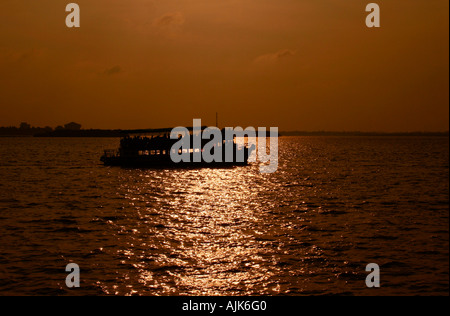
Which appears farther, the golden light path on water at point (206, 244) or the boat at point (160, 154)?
the boat at point (160, 154)

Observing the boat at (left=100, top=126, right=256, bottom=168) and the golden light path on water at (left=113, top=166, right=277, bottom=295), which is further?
the boat at (left=100, top=126, right=256, bottom=168)

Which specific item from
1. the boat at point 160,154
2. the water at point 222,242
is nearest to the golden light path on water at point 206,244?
the water at point 222,242

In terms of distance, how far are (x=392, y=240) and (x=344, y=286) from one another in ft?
29.6

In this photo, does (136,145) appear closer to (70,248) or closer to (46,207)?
(46,207)

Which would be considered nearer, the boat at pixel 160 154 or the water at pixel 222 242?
the water at pixel 222 242

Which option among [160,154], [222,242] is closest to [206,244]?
[222,242]

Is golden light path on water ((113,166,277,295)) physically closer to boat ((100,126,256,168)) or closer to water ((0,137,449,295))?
water ((0,137,449,295))

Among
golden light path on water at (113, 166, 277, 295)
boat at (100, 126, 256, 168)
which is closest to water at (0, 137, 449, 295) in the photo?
golden light path on water at (113, 166, 277, 295)

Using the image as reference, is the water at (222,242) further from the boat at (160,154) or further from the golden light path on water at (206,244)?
the boat at (160,154)

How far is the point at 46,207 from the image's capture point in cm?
3772

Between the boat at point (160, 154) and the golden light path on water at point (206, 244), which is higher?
the boat at point (160, 154)

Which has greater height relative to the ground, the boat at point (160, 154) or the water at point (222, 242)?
the boat at point (160, 154)

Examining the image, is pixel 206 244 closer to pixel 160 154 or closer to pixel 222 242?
pixel 222 242
